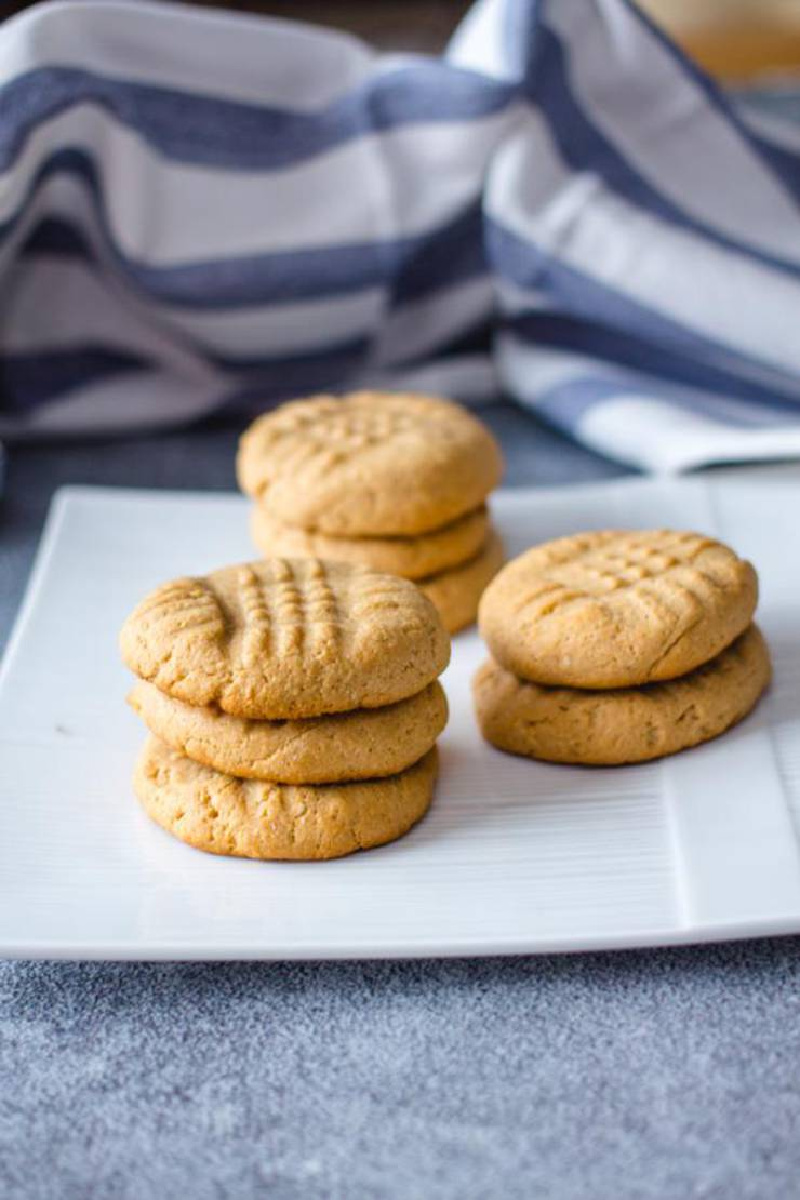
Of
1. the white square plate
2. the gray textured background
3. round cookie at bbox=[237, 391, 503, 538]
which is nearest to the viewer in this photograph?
the gray textured background

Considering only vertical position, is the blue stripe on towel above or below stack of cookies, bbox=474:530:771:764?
above

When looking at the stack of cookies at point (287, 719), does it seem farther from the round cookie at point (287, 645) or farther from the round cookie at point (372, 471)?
the round cookie at point (372, 471)

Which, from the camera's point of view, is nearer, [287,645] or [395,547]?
[287,645]

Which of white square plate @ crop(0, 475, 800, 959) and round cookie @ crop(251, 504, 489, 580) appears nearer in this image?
white square plate @ crop(0, 475, 800, 959)

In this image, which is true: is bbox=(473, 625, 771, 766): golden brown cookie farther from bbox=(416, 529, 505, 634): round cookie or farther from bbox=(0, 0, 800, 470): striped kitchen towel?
Result: bbox=(0, 0, 800, 470): striped kitchen towel

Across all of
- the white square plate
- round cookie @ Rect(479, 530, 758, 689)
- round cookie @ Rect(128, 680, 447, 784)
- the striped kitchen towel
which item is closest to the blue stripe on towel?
the striped kitchen towel

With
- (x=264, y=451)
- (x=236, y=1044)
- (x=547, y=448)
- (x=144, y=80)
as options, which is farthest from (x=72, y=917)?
→ (x=144, y=80)

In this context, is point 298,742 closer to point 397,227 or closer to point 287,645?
point 287,645

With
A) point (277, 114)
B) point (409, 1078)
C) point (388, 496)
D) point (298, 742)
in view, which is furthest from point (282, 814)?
point (277, 114)
